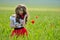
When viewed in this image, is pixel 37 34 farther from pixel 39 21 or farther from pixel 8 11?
pixel 8 11

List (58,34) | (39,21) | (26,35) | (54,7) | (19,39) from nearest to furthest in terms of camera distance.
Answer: (19,39), (26,35), (58,34), (39,21), (54,7)

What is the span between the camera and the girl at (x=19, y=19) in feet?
6.30

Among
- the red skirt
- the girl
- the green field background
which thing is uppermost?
the girl

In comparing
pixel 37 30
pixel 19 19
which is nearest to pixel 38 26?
pixel 37 30

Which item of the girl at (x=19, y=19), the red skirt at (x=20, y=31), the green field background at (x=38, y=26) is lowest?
the green field background at (x=38, y=26)

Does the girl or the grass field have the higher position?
the girl

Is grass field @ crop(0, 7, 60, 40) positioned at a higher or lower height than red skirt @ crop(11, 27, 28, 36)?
lower

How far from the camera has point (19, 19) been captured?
6.34 ft

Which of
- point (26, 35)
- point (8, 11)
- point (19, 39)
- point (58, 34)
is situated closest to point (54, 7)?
point (8, 11)

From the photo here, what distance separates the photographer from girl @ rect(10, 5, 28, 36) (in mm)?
1920

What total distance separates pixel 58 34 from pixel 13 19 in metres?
0.41

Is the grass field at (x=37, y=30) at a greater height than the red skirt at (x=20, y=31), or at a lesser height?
lesser

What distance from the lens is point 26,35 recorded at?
1.88 meters

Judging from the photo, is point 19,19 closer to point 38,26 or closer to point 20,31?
point 20,31
